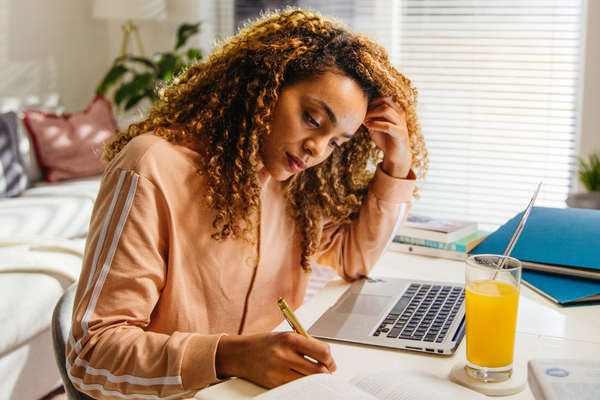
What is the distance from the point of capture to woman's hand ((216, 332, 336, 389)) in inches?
27.0

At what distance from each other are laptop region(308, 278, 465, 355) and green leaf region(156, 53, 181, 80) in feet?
8.35

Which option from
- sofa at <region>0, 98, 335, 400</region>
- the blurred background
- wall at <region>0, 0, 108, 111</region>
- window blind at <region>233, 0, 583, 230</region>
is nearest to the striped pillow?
sofa at <region>0, 98, 335, 400</region>

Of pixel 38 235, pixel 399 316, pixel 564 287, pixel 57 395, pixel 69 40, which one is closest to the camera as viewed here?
pixel 399 316

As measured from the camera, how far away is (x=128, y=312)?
825 mm

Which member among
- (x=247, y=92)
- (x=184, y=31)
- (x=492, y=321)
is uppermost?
(x=184, y=31)

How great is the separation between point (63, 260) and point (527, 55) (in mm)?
2599

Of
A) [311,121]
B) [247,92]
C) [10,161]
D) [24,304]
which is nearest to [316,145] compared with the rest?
[311,121]

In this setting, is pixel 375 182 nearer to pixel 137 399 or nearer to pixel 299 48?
pixel 299 48

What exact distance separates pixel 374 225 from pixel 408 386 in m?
0.55

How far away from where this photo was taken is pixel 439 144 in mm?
3289

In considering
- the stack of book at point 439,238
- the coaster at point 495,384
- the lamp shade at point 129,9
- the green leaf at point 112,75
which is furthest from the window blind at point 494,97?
the coaster at point 495,384

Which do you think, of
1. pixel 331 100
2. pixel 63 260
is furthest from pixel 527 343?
pixel 63 260

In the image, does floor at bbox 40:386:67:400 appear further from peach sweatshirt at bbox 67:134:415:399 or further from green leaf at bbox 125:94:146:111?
green leaf at bbox 125:94:146:111

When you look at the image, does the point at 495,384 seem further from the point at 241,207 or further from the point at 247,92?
the point at 247,92
